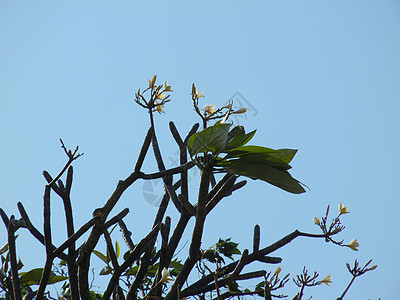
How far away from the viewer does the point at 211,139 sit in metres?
1.22

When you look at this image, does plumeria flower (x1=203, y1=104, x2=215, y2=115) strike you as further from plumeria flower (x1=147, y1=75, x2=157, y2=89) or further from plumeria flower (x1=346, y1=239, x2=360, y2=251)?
plumeria flower (x1=346, y1=239, x2=360, y2=251)

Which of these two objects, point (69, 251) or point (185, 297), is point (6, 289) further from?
point (185, 297)

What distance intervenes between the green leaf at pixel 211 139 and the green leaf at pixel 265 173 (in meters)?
0.07

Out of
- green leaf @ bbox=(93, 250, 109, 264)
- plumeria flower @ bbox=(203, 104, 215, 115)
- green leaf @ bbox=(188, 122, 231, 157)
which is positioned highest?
plumeria flower @ bbox=(203, 104, 215, 115)

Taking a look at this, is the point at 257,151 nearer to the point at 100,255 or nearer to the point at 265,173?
the point at 265,173

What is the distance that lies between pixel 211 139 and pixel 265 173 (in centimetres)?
18

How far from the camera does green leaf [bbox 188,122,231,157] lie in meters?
1.21

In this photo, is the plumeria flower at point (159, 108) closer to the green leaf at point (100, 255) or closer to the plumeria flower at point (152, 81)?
the plumeria flower at point (152, 81)

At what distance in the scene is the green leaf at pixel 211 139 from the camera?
1.21 m

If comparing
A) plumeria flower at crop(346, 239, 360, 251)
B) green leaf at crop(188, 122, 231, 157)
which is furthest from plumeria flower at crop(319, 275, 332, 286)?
green leaf at crop(188, 122, 231, 157)

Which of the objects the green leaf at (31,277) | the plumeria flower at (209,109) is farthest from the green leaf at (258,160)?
the green leaf at (31,277)

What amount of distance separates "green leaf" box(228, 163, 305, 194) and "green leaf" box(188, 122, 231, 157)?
74 millimetres

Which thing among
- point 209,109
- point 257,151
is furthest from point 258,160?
point 209,109

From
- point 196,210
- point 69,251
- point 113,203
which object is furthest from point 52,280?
point 196,210
